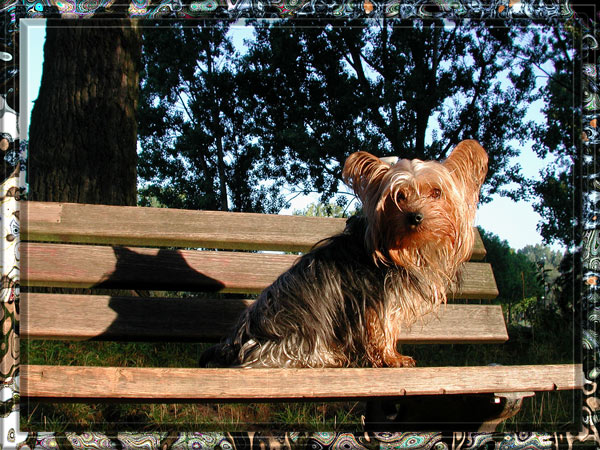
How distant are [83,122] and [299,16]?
6.38 ft

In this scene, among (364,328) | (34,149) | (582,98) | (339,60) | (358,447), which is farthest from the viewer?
(339,60)

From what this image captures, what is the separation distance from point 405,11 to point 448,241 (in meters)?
1.05

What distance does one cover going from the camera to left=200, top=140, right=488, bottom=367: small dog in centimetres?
232

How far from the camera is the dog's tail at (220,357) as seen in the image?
2363 mm

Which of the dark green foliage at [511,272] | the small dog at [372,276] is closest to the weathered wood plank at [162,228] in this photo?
the small dog at [372,276]

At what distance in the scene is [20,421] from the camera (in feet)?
6.10

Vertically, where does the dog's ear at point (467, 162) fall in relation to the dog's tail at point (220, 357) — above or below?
above

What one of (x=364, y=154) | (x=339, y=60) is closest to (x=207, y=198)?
(x=339, y=60)

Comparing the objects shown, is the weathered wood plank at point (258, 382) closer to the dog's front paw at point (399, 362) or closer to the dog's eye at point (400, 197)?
the dog's front paw at point (399, 362)

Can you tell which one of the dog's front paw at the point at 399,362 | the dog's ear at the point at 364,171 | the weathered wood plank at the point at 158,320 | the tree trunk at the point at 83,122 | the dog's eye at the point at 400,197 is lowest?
the dog's front paw at the point at 399,362

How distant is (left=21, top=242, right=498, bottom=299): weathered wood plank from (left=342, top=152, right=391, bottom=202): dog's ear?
0.82 m

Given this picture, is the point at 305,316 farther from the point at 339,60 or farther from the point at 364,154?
the point at 339,60

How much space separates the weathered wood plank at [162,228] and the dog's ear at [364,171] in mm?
832

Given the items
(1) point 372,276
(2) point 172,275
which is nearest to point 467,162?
(1) point 372,276
